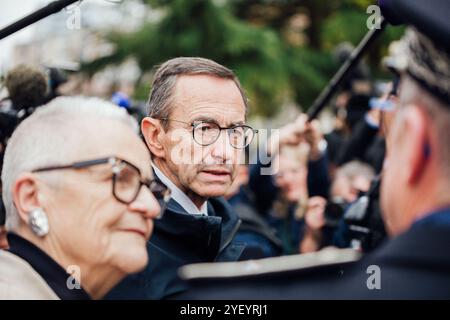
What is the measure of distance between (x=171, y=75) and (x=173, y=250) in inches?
29.5

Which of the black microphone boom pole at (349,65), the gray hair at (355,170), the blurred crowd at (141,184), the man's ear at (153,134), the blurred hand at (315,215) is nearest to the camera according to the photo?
the blurred crowd at (141,184)

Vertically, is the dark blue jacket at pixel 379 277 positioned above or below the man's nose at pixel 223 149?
below

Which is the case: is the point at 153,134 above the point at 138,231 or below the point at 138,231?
above

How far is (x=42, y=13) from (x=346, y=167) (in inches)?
131

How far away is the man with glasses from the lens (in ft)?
8.92

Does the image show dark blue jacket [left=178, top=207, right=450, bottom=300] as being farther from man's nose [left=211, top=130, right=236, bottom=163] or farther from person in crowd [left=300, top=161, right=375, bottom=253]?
person in crowd [left=300, top=161, right=375, bottom=253]

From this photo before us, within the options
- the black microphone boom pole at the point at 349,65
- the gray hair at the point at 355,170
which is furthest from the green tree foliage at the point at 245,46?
the black microphone boom pole at the point at 349,65

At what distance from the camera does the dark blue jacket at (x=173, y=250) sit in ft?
8.36

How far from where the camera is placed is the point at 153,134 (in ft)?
9.89

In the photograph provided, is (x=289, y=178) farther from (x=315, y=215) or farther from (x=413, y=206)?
(x=413, y=206)

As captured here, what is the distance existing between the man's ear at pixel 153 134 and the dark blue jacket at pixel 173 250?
0.25 meters

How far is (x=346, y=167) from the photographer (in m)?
5.60

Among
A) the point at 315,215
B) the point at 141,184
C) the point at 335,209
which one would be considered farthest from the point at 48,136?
the point at 315,215

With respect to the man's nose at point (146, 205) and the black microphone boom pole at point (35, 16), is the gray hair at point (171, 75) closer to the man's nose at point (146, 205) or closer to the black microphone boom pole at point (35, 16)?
the black microphone boom pole at point (35, 16)
